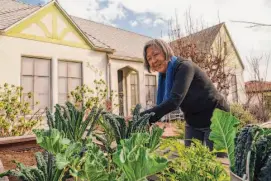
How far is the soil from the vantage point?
1.83 metres

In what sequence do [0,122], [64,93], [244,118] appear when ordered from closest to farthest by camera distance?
[0,122], [244,118], [64,93]

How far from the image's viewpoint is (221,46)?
41.2ft

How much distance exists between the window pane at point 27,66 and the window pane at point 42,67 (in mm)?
207

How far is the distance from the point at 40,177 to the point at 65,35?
1004 centimetres

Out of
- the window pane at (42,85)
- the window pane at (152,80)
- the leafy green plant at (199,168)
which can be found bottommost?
the leafy green plant at (199,168)

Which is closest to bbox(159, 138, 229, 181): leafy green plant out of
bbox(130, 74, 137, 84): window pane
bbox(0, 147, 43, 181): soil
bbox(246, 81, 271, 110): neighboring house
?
bbox(0, 147, 43, 181): soil

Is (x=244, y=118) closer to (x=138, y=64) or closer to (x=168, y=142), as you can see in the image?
(x=138, y=64)

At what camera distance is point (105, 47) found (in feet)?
36.6

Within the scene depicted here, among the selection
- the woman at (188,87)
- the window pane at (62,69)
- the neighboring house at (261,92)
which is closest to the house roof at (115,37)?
the window pane at (62,69)

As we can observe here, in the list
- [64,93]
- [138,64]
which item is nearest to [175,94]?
[64,93]

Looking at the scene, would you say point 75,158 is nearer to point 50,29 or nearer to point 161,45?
point 161,45

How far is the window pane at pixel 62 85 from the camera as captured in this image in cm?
979

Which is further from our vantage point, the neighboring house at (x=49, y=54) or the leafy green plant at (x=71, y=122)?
the neighboring house at (x=49, y=54)

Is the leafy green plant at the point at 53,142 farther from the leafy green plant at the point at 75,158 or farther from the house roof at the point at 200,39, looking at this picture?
the house roof at the point at 200,39
